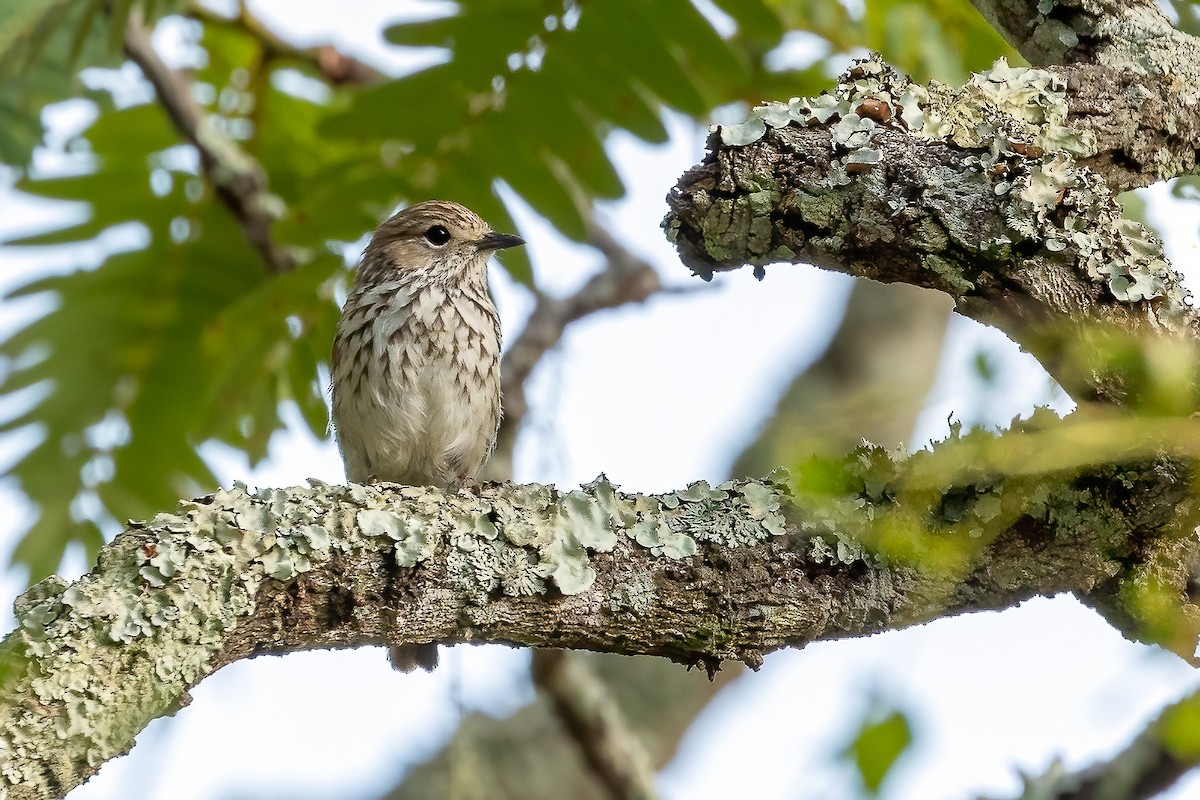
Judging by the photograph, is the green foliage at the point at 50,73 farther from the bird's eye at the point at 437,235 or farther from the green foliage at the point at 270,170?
the bird's eye at the point at 437,235

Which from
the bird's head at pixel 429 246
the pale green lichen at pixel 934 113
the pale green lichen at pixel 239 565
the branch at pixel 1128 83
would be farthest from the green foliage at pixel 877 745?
the bird's head at pixel 429 246

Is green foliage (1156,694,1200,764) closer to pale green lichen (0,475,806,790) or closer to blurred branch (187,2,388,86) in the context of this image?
pale green lichen (0,475,806,790)

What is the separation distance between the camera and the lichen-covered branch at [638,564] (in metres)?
2.88

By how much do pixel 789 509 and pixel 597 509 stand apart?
17.2 inches

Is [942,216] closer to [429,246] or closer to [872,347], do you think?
[429,246]

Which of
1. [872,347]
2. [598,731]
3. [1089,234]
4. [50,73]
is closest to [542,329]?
[598,731]

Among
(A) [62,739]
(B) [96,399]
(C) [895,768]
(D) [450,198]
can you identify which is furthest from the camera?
(B) [96,399]

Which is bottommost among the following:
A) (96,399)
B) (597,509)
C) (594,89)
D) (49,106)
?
(597,509)

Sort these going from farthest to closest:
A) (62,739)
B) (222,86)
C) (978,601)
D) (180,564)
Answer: (222,86) < (978,601) < (180,564) < (62,739)

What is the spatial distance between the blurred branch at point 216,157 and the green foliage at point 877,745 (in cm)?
449

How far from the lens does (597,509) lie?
317cm

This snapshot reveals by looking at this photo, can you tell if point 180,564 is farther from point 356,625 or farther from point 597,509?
point 597,509

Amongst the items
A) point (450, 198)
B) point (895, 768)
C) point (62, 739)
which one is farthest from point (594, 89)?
point (895, 768)

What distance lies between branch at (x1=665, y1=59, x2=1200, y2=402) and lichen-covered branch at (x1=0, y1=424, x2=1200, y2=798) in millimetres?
356
